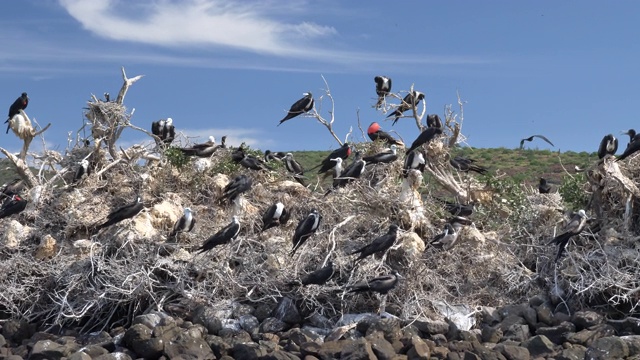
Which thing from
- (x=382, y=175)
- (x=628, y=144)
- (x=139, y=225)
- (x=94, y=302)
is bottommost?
(x=94, y=302)

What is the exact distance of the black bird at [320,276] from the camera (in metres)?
11.9

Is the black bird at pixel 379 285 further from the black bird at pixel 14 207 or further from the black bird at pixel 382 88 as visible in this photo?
the black bird at pixel 14 207

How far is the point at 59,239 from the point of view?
14.3 meters

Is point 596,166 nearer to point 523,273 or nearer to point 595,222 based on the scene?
point 595,222

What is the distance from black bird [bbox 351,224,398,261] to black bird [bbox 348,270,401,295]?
0.39 metres

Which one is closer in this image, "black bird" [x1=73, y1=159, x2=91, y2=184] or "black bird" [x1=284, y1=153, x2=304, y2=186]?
"black bird" [x1=73, y1=159, x2=91, y2=184]

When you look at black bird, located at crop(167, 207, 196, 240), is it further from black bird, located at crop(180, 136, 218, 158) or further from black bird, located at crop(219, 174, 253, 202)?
black bird, located at crop(180, 136, 218, 158)

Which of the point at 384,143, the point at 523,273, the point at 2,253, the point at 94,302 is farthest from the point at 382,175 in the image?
the point at 2,253

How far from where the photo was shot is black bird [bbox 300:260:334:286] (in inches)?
467

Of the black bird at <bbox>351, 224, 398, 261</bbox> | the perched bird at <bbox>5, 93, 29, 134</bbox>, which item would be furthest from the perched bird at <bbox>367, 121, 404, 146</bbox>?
the perched bird at <bbox>5, 93, 29, 134</bbox>

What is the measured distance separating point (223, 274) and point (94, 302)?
5.94 ft

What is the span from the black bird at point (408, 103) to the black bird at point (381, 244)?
339 centimetres

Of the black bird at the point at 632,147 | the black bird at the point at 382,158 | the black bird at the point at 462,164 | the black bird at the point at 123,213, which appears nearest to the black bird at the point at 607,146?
the black bird at the point at 632,147

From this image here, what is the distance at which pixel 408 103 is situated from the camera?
15414 mm
